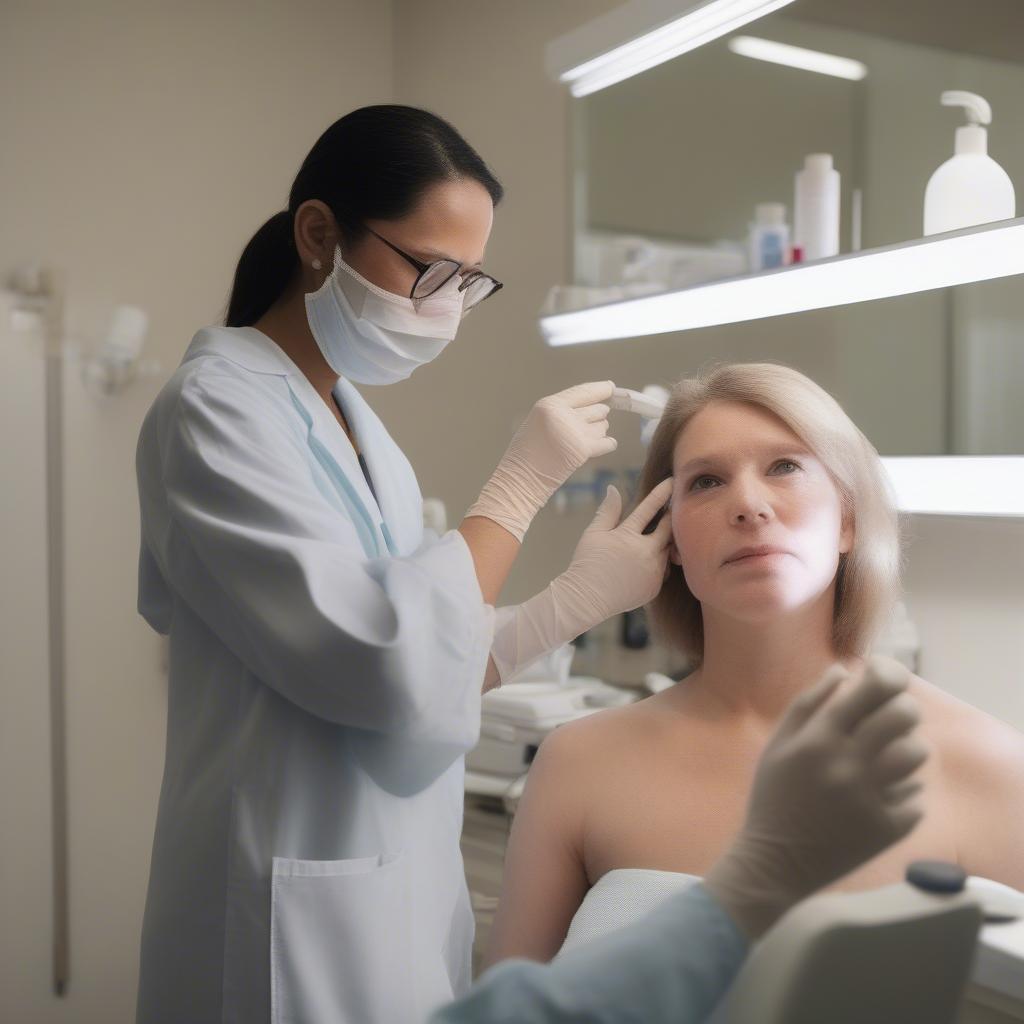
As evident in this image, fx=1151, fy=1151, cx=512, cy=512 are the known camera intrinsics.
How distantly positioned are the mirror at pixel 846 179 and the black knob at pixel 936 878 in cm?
145

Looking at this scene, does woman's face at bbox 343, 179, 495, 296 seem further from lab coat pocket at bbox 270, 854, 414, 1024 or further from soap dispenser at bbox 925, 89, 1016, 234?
soap dispenser at bbox 925, 89, 1016, 234

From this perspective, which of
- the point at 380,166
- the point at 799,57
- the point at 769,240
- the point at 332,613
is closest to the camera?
the point at 332,613

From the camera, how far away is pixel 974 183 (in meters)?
1.74

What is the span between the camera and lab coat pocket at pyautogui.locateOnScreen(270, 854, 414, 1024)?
122 centimetres

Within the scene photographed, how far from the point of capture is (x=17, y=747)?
3.10 metres

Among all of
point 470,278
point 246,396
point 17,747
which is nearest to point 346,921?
point 246,396

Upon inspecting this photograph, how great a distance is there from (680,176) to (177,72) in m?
1.59

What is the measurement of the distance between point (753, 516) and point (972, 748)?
375 millimetres

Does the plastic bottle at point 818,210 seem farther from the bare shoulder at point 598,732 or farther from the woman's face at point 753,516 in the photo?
the bare shoulder at point 598,732

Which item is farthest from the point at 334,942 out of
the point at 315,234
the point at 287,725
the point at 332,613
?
the point at 315,234

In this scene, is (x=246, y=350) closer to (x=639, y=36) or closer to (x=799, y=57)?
(x=639, y=36)

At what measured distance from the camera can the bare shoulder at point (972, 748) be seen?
4.39 feet

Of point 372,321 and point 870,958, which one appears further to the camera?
point 372,321

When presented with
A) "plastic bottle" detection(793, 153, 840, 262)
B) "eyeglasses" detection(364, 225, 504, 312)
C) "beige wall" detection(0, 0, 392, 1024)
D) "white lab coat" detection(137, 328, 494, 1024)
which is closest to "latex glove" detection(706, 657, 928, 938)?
"white lab coat" detection(137, 328, 494, 1024)
